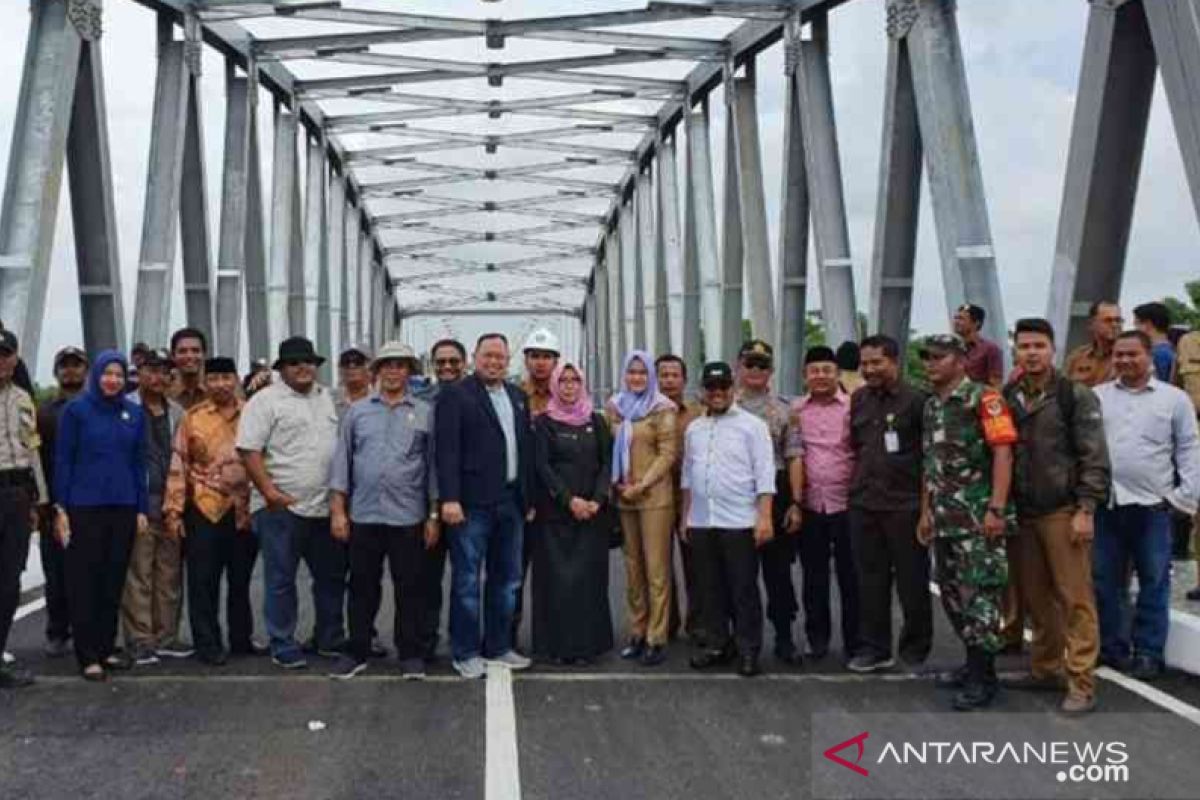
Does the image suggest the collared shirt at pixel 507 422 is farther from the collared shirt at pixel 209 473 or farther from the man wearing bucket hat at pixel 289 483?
the collared shirt at pixel 209 473

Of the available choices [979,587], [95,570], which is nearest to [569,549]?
[979,587]

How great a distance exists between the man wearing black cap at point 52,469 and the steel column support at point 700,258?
10721 mm

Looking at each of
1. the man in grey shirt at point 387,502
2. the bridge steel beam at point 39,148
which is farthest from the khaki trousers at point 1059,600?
the bridge steel beam at point 39,148

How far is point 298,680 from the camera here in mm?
5625

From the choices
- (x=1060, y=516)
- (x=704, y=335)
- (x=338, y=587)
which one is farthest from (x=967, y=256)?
(x=704, y=335)

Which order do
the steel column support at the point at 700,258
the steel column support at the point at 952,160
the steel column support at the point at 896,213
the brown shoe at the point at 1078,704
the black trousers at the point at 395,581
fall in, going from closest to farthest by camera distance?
the brown shoe at the point at 1078,704 → the black trousers at the point at 395,581 → the steel column support at the point at 952,160 → the steel column support at the point at 896,213 → the steel column support at the point at 700,258

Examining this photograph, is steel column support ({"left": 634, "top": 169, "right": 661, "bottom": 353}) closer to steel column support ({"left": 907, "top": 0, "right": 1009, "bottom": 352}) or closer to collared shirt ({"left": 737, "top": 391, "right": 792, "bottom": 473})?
steel column support ({"left": 907, "top": 0, "right": 1009, "bottom": 352})

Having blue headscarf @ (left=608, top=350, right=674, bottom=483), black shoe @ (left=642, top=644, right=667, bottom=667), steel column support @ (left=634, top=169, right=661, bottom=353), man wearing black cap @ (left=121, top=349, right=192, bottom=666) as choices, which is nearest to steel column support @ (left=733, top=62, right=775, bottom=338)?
blue headscarf @ (left=608, top=350, right=674, bottom=483)

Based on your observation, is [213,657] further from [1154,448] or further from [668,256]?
[668,256]

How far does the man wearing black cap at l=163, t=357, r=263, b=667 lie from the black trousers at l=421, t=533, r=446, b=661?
965mm

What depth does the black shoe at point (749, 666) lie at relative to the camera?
5680mm

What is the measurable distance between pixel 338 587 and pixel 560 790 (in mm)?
2329

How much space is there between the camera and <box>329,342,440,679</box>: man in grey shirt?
18.8ft

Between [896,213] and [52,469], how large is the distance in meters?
6.85
